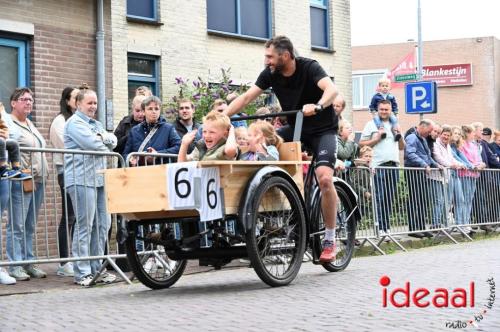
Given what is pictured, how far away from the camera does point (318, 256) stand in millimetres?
10102

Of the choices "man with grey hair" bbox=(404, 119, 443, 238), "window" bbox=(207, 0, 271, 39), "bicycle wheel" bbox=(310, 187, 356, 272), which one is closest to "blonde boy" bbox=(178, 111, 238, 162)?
"bicycle wheel" bbox=(310, 187, 356, 272)

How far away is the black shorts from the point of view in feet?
32.4

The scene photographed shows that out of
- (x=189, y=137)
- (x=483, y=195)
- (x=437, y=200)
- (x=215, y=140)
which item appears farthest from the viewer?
(x=483, y=195)

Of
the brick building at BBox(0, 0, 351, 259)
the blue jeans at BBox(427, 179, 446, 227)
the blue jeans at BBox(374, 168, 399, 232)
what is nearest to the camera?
the blue jeans at BBox(374, 168, 399, 232)

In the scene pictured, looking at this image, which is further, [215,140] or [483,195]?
[483,195]

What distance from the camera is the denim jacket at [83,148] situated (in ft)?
34.9

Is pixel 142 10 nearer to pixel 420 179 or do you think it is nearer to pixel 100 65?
pixel 100 65

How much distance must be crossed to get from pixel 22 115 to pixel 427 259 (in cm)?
476

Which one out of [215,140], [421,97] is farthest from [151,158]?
[421,97]

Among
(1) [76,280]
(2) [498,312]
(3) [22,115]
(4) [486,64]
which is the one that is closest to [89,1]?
(3) [22,115]

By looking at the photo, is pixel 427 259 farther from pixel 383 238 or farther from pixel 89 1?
pixel 89 1

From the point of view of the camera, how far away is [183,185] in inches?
344

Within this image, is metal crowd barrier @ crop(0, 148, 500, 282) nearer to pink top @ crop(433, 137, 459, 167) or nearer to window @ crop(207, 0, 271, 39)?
pink top @ crop(433, 137, 459, 167)

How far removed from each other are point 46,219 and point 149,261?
4.99ft
